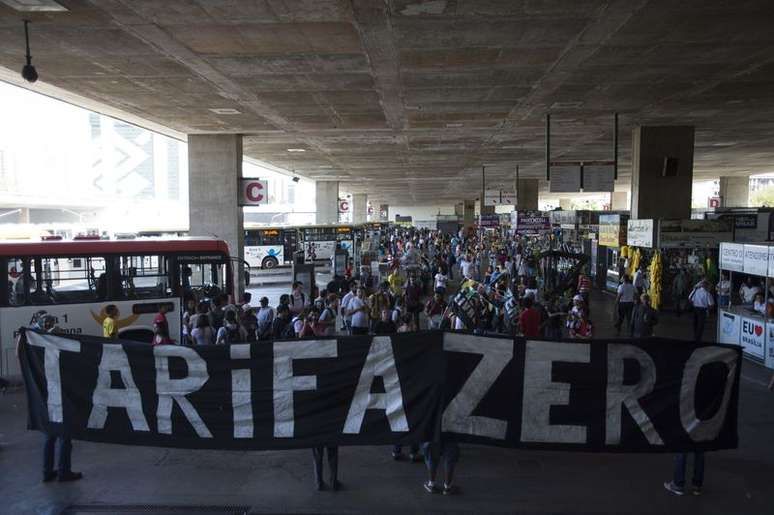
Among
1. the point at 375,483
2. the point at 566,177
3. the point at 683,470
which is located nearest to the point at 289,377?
the point at 375,483

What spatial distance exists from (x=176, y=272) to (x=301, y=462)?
8198 millimetres

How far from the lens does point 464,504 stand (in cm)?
642

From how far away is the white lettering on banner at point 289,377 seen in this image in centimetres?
647

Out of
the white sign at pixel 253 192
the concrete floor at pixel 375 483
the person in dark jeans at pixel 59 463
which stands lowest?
the concrete floor at pixel 375 483

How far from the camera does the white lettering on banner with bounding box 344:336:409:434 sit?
639 cm

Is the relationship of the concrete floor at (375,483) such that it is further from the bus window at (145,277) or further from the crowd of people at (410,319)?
the bus window at (145,277)

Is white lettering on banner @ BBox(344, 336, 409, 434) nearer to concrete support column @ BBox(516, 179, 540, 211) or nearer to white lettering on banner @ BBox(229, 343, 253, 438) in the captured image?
white lettering on banner @ BBox(229, 343, 253, 438)

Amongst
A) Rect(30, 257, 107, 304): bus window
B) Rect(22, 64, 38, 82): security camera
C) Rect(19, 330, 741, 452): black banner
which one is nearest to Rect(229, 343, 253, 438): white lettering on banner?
Rect(19, 330, 741, 452): black banner

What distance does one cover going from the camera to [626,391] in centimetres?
635

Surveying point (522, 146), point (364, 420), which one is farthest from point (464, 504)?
point (522, 146)

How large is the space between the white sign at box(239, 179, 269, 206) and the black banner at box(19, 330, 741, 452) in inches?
619

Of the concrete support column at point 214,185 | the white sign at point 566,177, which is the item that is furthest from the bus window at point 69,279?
the white sign at point 566,177

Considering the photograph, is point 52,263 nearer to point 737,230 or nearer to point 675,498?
point 675,498

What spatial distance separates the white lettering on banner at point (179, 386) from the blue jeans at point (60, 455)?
1336mm
